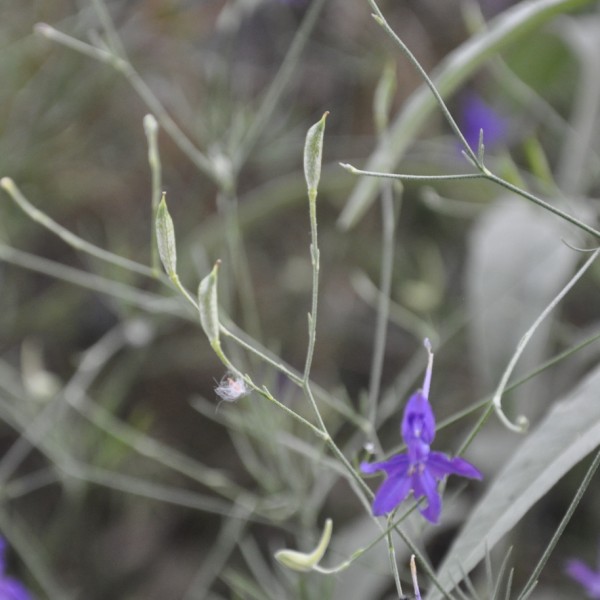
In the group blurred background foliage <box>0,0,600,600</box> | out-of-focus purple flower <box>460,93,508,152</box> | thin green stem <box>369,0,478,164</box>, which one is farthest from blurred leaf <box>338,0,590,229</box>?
out-of-focus purple flower <box>460,93,508,152</box>

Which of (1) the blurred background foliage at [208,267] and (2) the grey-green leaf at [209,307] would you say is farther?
(1) the blurred background foliage at [208,267]

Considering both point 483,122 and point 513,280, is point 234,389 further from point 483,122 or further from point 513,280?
point 483,122

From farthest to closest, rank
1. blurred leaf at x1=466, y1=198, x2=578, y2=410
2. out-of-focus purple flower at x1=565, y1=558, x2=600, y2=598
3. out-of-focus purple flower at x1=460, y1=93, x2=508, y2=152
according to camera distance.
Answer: out-of-focus purple flower at x1=460, y1=93, x2=508, y2=152 < blurred leaf at x1=466, y1=198, x2=578, y2=410 < out-of-focus purple flower at x1=565, y1=558, x2=600, y2=598

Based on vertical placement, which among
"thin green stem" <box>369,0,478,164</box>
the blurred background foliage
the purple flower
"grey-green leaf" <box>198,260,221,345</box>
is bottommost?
the blurred background foliage

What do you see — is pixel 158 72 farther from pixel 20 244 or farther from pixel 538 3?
pixel 538 3

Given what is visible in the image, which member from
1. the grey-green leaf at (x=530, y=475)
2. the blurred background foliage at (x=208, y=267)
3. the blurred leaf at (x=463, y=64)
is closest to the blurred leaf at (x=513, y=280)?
the blurred background foliage at (x=208, y=267)

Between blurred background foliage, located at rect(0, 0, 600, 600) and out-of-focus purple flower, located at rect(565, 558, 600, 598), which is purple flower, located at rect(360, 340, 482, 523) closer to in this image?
out-of-focus purple flower, located at rect(565, 558, 600, 598)

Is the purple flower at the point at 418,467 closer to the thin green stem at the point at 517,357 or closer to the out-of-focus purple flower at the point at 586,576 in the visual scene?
the thin green stem at the point at 517,357
